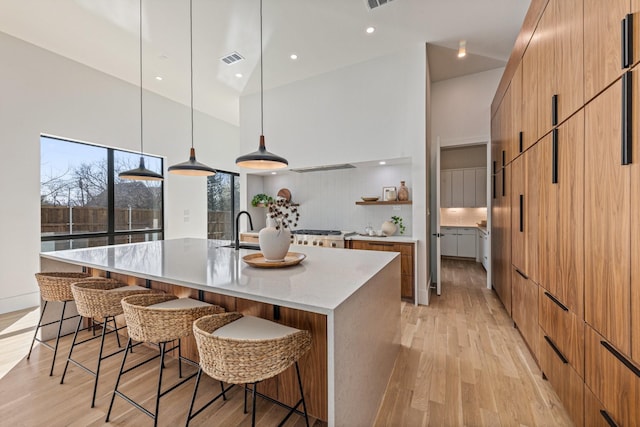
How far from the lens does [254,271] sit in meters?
1.76

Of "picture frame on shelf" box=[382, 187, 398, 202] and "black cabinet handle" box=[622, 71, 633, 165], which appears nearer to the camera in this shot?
"black cabinet handle" box=[622, 71, 633, 165]

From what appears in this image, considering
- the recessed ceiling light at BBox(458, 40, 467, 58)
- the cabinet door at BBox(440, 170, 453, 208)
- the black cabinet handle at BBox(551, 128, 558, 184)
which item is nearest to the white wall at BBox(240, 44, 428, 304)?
the recessed ceiling light at BBox(458, 40, 467, 58)

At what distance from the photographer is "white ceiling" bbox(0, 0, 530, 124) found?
2.89 m

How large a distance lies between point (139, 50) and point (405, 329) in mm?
4903

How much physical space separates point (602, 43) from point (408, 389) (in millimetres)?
2257

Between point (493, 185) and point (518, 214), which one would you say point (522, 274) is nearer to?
point (518, 214)

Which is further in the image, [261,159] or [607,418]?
[261,159]

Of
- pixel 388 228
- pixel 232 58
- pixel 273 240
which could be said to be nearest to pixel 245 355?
pixel 273 240

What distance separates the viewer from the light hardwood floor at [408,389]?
1633 millimetres

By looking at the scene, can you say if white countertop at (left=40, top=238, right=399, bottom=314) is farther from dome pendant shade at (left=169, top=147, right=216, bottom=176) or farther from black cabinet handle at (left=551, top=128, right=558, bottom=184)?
black cabinet handle at (left=551, top=128, right=558, bottom=184)

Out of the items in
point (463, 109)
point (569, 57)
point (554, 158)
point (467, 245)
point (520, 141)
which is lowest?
point (467, 245)

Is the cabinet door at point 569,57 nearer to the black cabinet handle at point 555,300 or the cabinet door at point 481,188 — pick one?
the black cabinet handle at point 555,300

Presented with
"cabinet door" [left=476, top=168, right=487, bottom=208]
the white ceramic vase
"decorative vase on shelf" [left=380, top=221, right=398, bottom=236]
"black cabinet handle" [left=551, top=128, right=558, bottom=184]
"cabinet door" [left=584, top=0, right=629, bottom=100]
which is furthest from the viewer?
"cabinet door" [left=476, top=168, right=487, bottom=208]

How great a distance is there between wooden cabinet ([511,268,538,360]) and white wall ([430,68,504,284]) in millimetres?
1894
